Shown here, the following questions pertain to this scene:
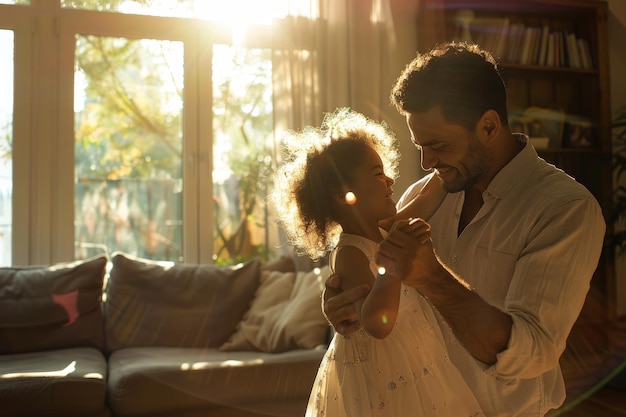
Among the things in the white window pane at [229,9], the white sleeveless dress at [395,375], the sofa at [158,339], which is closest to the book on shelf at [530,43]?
the white window pane at [229,9]

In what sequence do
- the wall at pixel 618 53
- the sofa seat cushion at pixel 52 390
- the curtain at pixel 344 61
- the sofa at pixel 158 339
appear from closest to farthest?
the sofa seat cushion at pixel 52 390 → the sofa at pixel 158 339 → the curtain at pixel 344 61 → the wall at pixel 618 53

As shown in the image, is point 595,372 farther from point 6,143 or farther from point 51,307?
point 6,143

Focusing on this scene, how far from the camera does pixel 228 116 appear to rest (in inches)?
173

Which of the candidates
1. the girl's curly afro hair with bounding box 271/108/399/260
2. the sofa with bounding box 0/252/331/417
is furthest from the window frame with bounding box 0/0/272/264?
the girl's curly afro hair with bounding box 271/108/399/260

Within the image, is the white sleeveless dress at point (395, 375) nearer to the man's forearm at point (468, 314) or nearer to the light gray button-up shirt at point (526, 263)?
the light gray button-up shirt at point (526, 263)

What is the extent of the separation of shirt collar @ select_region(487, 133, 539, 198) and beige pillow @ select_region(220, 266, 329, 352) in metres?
1.80

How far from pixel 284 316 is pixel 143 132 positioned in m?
1.62

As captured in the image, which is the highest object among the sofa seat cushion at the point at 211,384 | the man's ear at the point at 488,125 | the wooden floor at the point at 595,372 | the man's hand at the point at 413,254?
the man's ear at the point at 488,125

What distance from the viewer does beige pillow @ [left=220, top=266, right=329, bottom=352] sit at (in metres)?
3.21

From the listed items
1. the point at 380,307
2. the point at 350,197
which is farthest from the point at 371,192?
the point at 380,307

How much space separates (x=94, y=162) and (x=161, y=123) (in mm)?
462

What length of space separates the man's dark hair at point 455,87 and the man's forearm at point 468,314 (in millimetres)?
462

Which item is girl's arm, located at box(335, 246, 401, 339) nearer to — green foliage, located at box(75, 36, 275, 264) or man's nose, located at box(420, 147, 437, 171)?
man's nose, located at box(420, 147, 437, 171)

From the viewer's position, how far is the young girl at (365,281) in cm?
145
